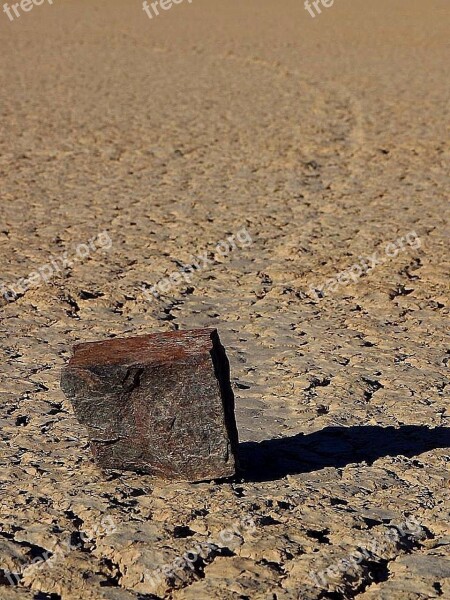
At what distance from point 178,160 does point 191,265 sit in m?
2.78

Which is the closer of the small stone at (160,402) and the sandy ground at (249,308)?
the sandy ground at (249,308)

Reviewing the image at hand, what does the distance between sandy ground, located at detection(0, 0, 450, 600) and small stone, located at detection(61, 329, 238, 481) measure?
0.29 ft

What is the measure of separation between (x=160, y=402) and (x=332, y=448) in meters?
0.74

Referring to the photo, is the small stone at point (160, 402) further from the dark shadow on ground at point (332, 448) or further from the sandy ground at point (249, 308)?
the dark shadow on ground at point (332, 448)

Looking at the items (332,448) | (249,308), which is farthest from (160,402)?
(249,308)

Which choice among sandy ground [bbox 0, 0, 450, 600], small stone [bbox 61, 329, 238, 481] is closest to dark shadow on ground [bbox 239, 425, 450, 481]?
sandy ground [bbox 0, 0, 450, 600]

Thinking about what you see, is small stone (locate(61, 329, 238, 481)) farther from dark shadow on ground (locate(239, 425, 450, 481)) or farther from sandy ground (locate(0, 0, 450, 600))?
dark shadow on ground (locate(239, 425, 450, 481))

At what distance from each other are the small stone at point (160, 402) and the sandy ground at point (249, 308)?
0.09 m

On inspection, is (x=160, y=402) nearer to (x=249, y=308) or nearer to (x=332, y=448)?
(x=332, y=448)

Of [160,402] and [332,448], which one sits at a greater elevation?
[160,402]

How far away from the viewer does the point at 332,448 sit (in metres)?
3.72

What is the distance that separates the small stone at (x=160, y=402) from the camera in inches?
129

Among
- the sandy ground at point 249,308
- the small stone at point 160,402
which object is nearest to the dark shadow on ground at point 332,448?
the sandy ground at point 249,308

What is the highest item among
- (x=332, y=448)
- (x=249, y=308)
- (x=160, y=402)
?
(x=160, y=402)
